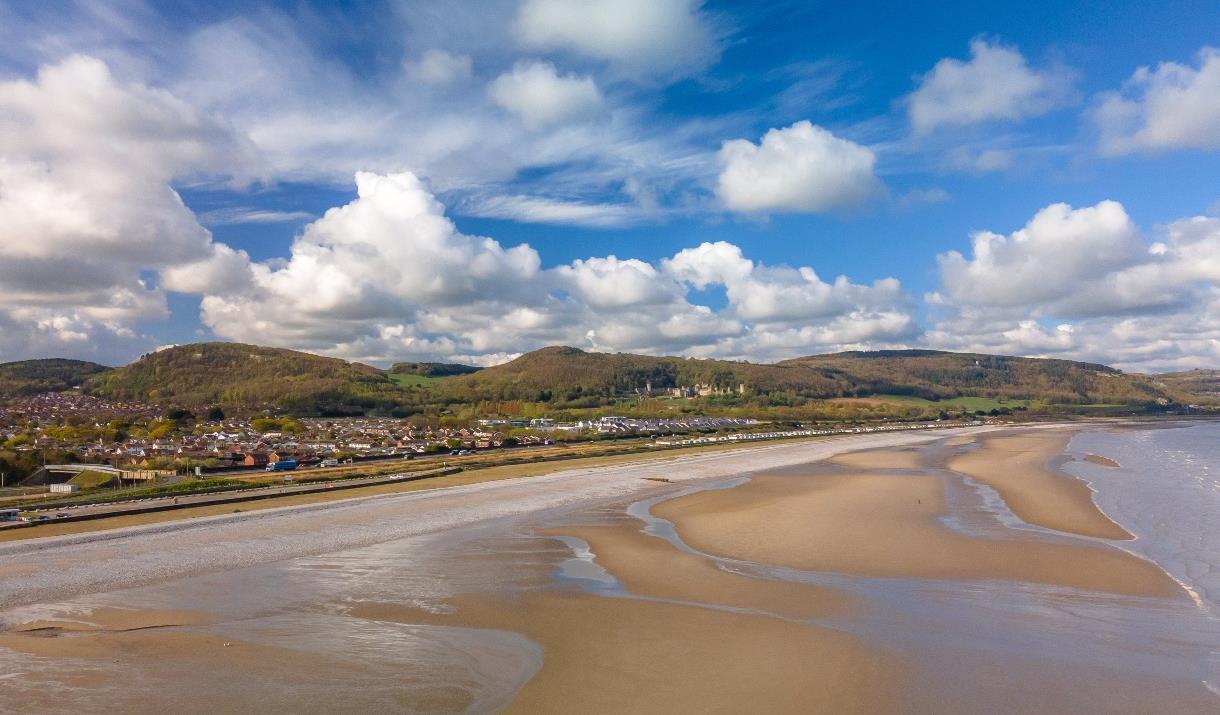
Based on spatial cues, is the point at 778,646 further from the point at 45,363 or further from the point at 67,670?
the point at 45,363

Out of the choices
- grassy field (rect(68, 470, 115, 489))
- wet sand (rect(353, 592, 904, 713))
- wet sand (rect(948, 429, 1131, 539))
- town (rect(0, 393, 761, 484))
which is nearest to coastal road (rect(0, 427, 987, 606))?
wet sand (rect(353, 592, 904, 713))

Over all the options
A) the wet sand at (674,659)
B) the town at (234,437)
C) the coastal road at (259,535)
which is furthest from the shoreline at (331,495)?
the wet sand at (674,659)

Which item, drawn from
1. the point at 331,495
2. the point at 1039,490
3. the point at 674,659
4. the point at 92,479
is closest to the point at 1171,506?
the point at 1039,490

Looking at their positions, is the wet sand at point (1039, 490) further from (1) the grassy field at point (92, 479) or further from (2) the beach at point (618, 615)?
(1) the grassy field at point (92, 479)

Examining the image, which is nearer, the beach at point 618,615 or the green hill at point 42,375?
the beach at point 618,615

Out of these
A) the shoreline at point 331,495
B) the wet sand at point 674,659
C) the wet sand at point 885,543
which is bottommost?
the shoreline at point 331,495

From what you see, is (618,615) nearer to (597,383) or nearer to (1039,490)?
(1039,490)

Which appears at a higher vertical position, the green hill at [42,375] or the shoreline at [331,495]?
the green hill at [42,375]
